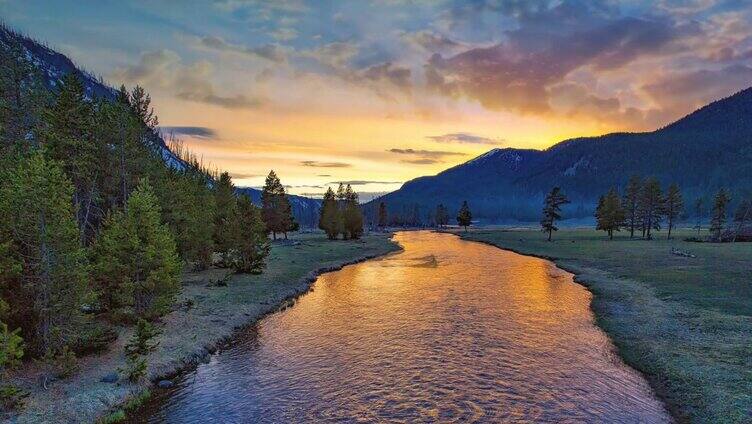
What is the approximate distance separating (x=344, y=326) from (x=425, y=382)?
479 inches

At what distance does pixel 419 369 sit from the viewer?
23484 millimetres

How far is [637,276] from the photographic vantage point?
160ft

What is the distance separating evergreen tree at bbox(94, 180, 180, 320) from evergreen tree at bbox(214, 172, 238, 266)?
26296 millimetres

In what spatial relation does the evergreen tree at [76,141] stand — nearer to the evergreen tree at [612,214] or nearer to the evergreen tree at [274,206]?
the evergreen tree at [274,206]

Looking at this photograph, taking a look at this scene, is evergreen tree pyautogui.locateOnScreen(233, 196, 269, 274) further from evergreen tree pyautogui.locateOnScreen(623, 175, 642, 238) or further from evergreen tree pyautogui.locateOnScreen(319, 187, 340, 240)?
evergreen tree pyautogui.locateOnScreen(623, 175, 642, 238)

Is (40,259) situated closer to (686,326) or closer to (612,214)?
(686,326)

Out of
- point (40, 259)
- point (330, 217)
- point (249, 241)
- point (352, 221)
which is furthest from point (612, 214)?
point (40, 259)

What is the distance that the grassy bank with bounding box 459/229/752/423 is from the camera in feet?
61.8

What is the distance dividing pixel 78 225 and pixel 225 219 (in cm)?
2958

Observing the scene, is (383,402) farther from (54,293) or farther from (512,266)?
(512,266)

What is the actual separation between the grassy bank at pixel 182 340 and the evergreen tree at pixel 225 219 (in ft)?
14.2

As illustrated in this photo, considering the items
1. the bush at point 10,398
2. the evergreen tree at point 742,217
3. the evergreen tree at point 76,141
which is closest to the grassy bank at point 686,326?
the bush at point 10,398

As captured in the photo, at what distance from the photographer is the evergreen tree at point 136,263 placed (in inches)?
1041

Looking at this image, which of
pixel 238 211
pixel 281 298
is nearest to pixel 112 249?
pixel 281 298
